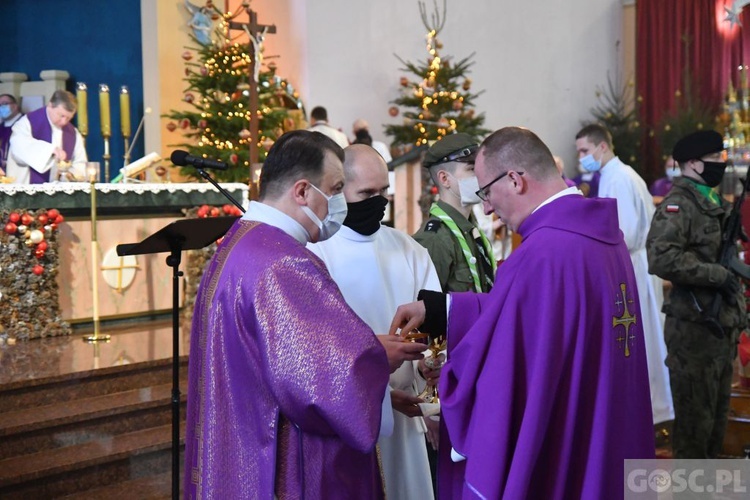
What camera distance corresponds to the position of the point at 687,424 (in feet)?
17.8

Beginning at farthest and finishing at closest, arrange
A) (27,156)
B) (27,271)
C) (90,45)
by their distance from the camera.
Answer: (90,45) → (27,156) → (27,271)

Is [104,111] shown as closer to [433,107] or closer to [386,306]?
[386,306]

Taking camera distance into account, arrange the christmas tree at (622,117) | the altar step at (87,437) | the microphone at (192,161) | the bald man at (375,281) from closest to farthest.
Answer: the bald man at (375,281) → the microphone at (192,161) → the altar step at (87,437) → the christmas tree at (622,117)

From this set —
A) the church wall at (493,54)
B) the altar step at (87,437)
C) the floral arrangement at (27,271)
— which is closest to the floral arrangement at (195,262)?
the floral arrangement at (27,271)

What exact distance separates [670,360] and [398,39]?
8.70 m

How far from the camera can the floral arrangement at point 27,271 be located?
6.91m

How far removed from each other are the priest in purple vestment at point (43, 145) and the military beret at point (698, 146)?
5.11 m

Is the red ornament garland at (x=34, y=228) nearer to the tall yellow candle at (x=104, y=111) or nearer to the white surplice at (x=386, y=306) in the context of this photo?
the tall yellow candle at (x=104, y=111)

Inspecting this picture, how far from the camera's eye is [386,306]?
141 inches

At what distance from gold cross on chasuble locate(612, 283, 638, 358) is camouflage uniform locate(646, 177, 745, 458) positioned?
225 cm

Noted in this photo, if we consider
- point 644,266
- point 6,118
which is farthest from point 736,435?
point 6,118

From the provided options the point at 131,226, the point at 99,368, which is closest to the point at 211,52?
the point at 131,226

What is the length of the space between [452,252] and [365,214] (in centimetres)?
72

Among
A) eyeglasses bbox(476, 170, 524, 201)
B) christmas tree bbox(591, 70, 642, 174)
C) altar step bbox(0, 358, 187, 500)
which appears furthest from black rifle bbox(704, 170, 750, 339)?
christmas tree bbox(591, 70, 642, 174)
